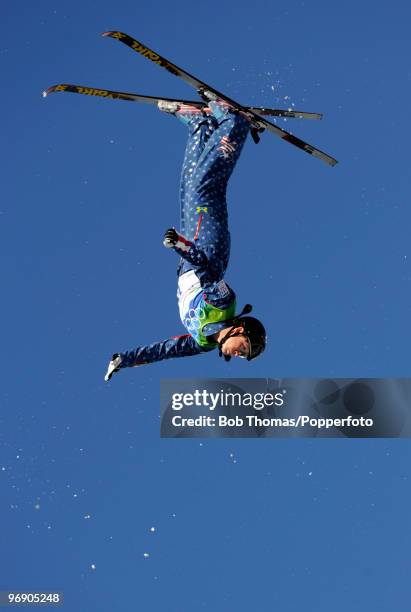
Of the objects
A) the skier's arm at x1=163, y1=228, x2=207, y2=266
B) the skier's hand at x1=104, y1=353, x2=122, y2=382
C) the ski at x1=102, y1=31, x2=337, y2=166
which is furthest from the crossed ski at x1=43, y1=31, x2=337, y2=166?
the skier's hand at x1=104, y1=353, x2=122, y2=382

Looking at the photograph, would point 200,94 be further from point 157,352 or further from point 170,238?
point 157,352

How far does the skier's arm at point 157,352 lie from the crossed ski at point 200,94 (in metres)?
1.76

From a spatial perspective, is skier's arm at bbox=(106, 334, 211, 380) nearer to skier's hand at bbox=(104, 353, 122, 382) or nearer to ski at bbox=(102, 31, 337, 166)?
skier's hand at bbox=(104, 353, 122, 382)

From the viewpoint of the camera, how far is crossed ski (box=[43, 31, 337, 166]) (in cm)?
655

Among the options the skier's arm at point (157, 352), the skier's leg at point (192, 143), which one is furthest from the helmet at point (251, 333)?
the skier's leg at point (192, 143)

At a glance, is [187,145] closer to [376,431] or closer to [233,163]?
[233,163]

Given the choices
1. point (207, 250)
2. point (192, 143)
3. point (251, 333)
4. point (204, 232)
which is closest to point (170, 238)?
point (207, 250)

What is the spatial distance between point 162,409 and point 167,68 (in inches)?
124

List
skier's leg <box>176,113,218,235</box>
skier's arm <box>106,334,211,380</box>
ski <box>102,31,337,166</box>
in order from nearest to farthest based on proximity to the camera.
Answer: ski <box>102,31,337,166</box> → skier's leg <box>176,113,218,235</box> → skier's arm <box>106,334,211,380</box>

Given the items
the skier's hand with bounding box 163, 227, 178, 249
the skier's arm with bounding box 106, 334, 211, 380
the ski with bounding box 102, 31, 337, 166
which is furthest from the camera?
the skier's arm with bounding box 106, 334, 211, 380

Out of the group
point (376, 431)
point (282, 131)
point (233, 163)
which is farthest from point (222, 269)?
point (376, 431)

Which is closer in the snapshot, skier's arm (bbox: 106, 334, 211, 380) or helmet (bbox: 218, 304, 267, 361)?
helmet (bbox: 218, 304, 267, 361)

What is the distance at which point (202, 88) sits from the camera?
6789mm

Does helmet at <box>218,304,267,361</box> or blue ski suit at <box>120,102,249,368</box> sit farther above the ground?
blue ski suit at <box>120,102,249,368</box>
